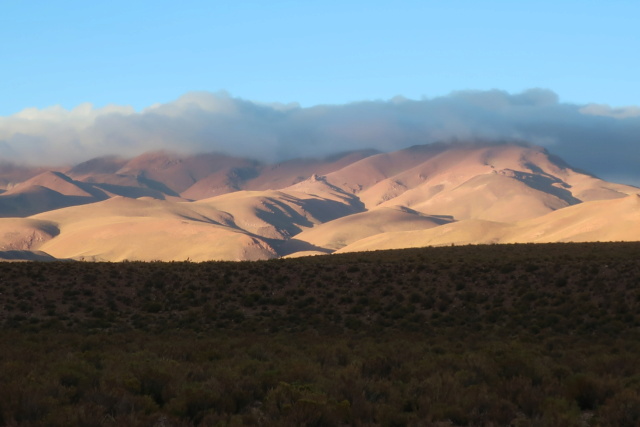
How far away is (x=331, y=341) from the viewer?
30.2 meters

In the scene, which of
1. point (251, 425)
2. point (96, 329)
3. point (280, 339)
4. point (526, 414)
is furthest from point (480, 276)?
point (251, 425)

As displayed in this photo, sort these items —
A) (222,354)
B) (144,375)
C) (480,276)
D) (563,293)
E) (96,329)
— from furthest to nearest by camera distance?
(480,276) → (563,293) → (96,329) → (222,354) → (144,375)

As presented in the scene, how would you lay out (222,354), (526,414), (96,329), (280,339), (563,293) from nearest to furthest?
1. (526,414)
2. (222,354)
3. (280,339)
4. (96,329)
5. (563,293)

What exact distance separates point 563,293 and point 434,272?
10.0 meters

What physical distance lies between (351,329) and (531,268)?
55.7 feet

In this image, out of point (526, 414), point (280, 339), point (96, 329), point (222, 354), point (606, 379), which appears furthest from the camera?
point (96, 329)

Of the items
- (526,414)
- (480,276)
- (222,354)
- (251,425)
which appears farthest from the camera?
(480,276)

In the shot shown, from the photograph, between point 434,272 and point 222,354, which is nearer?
point 222,354

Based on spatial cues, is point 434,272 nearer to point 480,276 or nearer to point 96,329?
point 480,276

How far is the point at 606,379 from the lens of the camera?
19203 millimetres

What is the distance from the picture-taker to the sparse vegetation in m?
15.6

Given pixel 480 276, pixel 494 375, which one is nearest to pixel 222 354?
pixel 494 375

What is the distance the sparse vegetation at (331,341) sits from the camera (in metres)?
15.6

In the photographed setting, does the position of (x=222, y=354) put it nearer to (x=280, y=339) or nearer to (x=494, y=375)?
(x=280, y=339)
